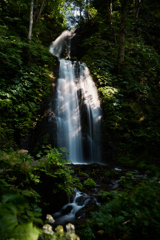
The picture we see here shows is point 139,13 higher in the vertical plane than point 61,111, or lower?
higher

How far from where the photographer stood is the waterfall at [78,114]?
813 centimetres

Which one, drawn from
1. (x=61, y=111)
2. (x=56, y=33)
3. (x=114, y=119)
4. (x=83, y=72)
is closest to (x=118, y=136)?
(x=114, y=119)

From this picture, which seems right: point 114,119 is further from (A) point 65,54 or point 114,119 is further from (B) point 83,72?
(A) point 65,54

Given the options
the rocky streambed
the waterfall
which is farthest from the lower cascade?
the waterfall

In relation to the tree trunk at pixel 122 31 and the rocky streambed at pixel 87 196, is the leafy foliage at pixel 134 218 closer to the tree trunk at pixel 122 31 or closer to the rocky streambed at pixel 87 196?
the rocky streambed at pixel 87 196

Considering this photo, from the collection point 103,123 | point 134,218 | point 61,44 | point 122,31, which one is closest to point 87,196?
point 134,218

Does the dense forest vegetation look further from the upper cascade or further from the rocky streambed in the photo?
the upper cascade

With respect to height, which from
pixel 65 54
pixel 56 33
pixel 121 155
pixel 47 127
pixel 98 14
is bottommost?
pixel 121 155

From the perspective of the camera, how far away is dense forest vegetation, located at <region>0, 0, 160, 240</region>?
1.82 metres

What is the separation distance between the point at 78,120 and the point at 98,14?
1527cm

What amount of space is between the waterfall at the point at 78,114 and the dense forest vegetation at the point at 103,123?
549 mm

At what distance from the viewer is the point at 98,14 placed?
1727 centimetres

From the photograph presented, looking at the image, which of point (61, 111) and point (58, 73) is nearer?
point (61, 111)

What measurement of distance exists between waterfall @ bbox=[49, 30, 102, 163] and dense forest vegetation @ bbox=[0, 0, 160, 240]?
55 centimetres
